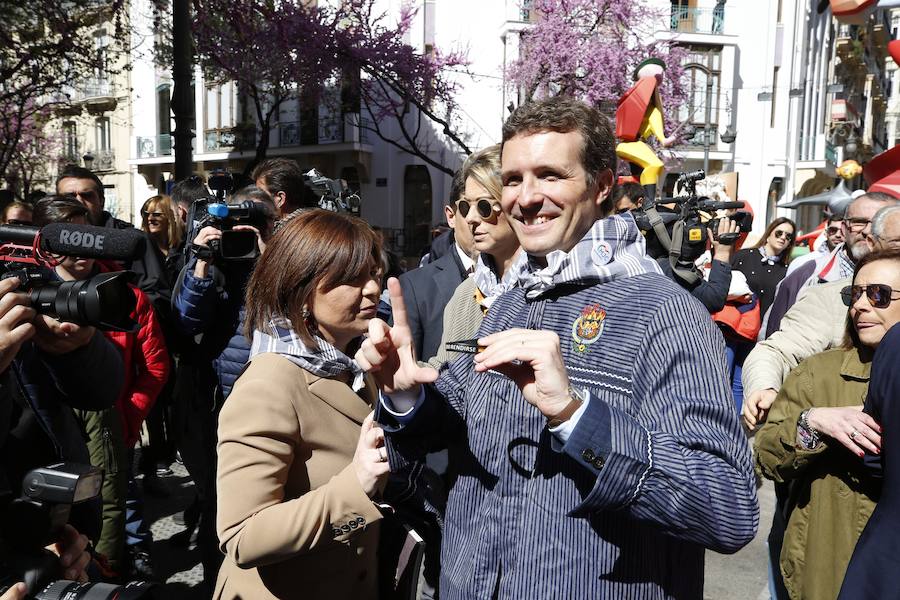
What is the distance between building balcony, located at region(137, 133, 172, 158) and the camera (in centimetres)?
2984

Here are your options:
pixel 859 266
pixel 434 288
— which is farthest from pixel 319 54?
pixel 859 266

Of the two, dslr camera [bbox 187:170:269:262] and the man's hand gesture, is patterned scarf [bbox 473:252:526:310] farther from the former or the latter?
dslr camera [bbox 187:170:269:262]

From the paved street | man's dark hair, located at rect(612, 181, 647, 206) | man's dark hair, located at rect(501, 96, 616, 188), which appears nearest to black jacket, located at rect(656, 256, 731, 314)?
man's dark hair, located at rect(612, 181, 647, 206)

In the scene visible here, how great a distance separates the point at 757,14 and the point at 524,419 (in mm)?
28331

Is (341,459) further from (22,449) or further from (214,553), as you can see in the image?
(214,553)

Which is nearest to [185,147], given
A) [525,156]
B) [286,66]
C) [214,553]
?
[214,553]

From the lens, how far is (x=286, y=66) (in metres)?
18.4

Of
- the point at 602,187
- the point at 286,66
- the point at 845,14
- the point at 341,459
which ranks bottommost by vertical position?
the point at 341,459

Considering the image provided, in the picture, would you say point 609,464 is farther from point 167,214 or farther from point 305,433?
point 167,214

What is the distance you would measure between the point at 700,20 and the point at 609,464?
2785 cm

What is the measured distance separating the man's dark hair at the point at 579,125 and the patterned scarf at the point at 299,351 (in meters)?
0.84

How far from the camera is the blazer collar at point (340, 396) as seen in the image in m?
2.13

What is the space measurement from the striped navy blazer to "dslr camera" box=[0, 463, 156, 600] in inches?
26.5

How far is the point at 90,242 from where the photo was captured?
176cm
